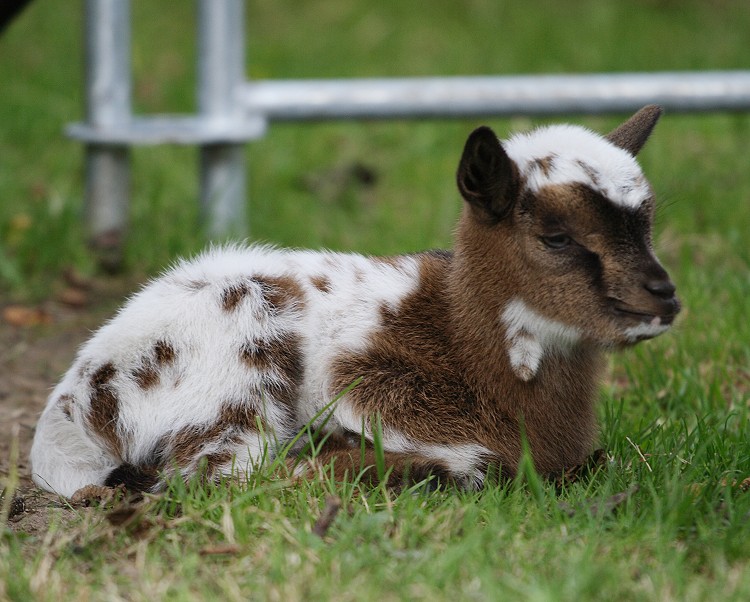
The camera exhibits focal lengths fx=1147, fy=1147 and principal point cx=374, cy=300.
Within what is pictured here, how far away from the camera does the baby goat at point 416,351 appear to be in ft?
10.9

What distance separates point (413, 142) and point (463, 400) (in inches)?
196

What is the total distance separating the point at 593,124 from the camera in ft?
27.5

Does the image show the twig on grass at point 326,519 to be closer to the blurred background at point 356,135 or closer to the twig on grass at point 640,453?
the twig on grass at point 640,453

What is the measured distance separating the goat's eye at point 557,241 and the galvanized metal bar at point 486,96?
9.65 feet

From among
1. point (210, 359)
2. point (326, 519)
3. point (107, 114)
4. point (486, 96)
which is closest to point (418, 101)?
point (486, 96)

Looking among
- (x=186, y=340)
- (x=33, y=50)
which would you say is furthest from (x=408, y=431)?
(x=33, y=50)

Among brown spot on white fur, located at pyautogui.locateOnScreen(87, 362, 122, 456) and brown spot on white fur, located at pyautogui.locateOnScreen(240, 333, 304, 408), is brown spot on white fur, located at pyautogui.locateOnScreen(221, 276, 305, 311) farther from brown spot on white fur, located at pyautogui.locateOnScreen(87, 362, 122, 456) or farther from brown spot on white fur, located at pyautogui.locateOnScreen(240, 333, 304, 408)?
brown spot on white fur, located at pyautogui.locateOnScreen(87, 362, 122, 456)

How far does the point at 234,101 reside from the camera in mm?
6055

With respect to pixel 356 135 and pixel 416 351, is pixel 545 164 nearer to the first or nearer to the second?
pixel 416 351

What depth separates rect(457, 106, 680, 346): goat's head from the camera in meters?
3.26

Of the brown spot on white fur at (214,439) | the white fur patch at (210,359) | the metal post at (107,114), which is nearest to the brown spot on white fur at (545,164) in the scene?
the white fur patch at (210,359)

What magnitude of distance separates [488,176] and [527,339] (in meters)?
0.51

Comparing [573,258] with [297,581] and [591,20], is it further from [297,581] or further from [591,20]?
[591,20]

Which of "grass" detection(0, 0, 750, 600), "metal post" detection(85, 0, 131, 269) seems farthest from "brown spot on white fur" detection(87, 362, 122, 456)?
"metal post" detection(85, 0, 131, 269)
